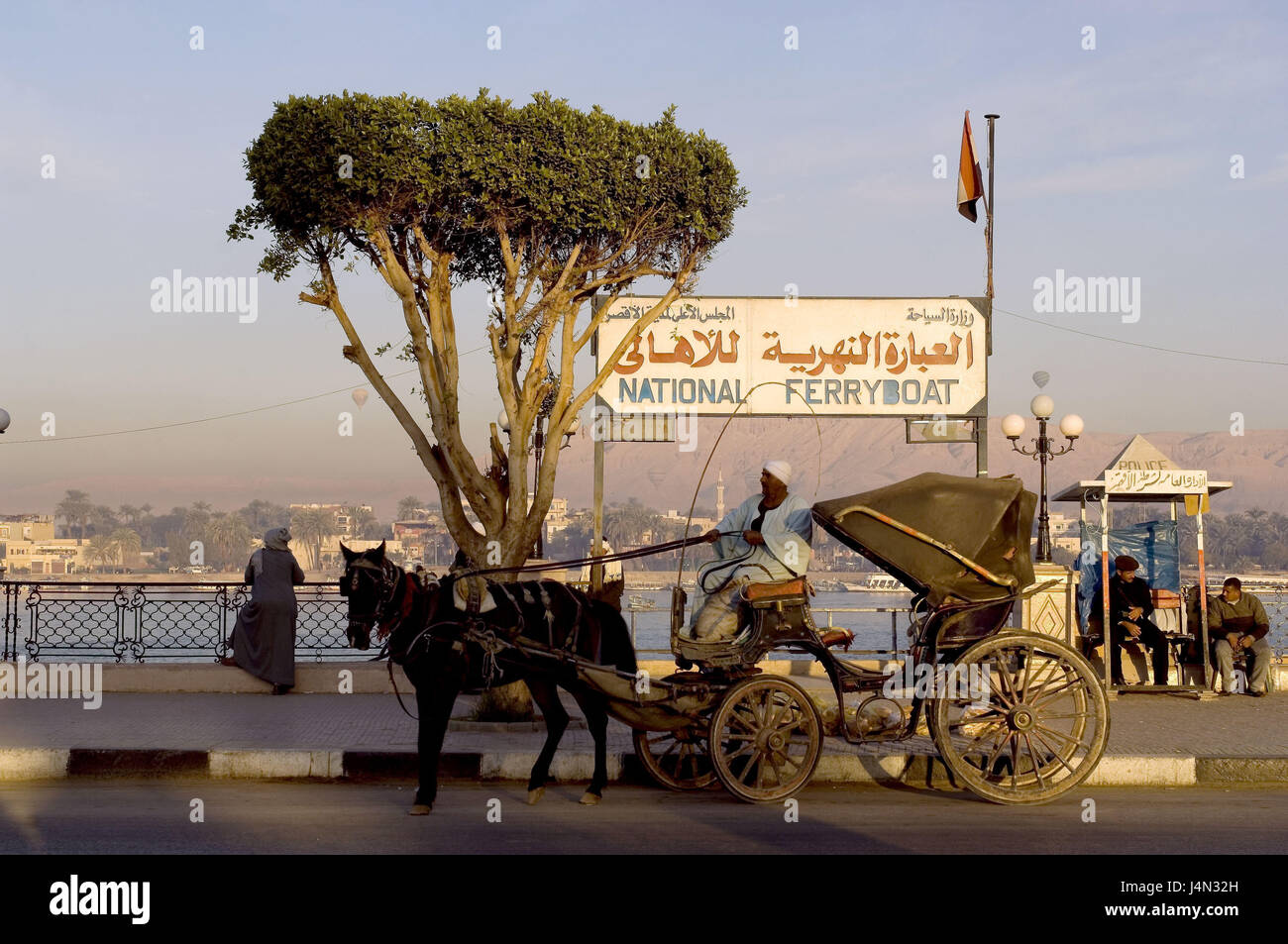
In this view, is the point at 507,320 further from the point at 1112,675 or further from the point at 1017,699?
the point at 1112,675

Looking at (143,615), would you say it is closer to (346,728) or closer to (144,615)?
→ (144,615)

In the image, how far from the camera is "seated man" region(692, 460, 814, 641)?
858 centimetres

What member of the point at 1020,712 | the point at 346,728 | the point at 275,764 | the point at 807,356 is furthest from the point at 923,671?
the point at 807,356

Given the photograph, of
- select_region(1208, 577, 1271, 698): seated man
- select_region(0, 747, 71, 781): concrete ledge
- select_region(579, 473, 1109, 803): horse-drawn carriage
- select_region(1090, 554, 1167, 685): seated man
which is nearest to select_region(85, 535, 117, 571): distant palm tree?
select_region(1090, 554, 1167, 685): seated man

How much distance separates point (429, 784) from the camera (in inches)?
314

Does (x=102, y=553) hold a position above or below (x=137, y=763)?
below

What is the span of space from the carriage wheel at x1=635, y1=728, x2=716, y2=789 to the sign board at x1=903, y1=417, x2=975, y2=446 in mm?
7338

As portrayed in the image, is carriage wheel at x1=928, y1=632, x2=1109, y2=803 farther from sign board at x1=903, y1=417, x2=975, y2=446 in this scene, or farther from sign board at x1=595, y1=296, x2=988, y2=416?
sign board at x1=595, y1=296, x2=988, y2=416

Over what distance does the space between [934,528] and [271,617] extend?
26.8 ft

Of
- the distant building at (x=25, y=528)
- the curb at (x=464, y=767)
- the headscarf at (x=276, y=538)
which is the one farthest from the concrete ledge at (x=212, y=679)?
the distant building at (x=25, y=528)

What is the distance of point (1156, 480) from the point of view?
1370cm
